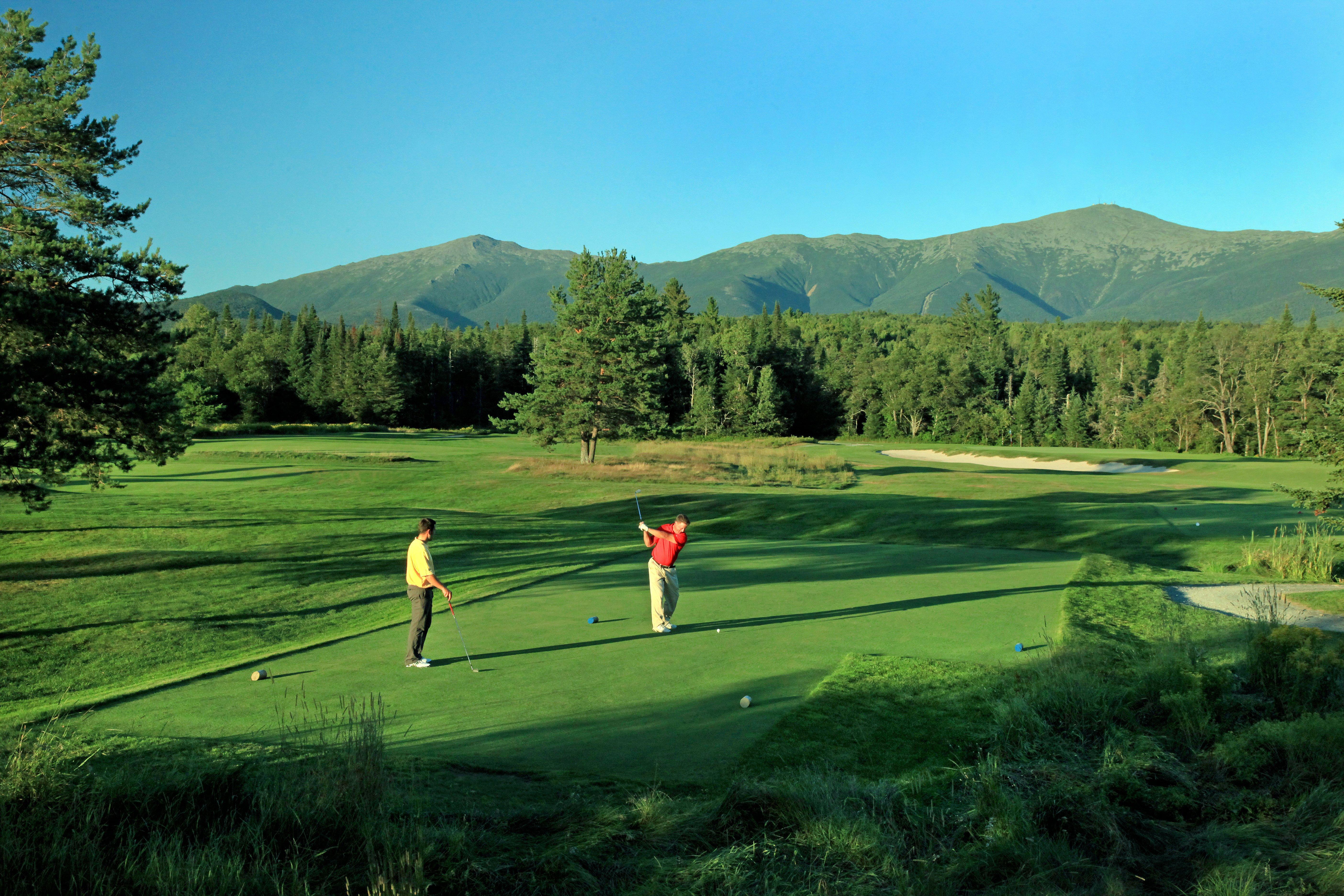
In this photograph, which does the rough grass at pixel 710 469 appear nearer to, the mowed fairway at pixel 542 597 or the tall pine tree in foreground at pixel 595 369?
the tall pine tree in foreground at pixel 595 369

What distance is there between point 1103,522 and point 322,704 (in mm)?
24115

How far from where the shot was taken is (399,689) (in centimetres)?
904

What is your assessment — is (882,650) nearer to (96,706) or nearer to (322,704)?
(322,704)

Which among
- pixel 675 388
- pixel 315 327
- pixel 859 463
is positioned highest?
pixel 315 327

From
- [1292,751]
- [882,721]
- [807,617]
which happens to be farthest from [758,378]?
[1292,751]

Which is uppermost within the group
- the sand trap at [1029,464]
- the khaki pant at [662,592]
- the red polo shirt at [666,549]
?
the red polo shirt at [666,549]

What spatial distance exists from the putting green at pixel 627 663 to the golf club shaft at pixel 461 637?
0.09 metres

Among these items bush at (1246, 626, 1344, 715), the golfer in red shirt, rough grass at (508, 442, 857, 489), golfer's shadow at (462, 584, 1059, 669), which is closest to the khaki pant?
the golfer in red shirt

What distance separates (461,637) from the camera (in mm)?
11062

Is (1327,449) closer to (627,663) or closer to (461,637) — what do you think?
(627,663)

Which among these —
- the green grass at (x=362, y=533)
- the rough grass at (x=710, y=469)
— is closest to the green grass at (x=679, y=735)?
the green grass at (x=362, y=533)

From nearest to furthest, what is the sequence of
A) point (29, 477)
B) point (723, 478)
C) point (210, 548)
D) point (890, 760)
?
point (890, 760) < point (29, 477) < point (210, 548) < point (723, 478)

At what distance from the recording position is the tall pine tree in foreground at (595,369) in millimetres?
48250

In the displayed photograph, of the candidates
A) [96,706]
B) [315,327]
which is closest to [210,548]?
[96,706]
